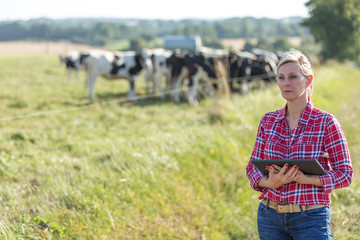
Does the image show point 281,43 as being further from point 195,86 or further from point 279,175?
point 279,175

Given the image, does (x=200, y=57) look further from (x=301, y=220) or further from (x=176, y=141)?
(x=301, y=220)

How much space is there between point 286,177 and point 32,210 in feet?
8.64

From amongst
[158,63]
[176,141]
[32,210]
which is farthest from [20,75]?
[32,210]

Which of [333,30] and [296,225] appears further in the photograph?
[333,30]

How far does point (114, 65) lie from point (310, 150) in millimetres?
12996

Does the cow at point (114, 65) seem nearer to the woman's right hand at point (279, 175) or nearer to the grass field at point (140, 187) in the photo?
the grass field at point (140, 187)

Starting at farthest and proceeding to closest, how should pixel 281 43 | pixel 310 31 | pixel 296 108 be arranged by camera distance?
pixel 281 43
pixel 310 31
pixel 296 108

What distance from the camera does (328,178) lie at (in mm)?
2350

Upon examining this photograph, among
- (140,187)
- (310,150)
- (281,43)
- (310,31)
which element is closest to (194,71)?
(140,187)

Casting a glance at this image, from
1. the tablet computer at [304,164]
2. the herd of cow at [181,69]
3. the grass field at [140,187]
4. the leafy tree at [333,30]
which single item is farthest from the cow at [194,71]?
the tablet computer at [304,164]

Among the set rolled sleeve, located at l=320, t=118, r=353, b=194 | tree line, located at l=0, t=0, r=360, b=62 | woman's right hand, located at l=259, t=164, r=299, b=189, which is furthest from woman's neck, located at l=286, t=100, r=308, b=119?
tree line, located at l=0, t=0, r=360, b=62

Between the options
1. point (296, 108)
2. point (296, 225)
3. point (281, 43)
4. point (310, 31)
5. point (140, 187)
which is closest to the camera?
point (296, 225)

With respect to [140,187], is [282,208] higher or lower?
higher

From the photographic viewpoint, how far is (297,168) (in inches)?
92.7
